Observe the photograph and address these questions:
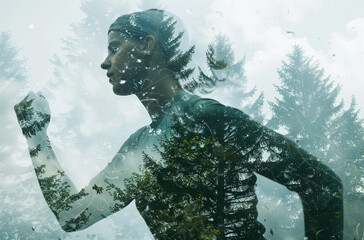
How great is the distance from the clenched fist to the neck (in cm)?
96

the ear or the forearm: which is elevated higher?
the ear

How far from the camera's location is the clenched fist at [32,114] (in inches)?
74.9

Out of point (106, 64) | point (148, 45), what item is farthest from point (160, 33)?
point (106, 64)

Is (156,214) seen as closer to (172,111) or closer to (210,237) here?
(210,237)

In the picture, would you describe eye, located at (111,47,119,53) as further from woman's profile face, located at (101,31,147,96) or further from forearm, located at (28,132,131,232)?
forearm, located at (28,132,131,232)

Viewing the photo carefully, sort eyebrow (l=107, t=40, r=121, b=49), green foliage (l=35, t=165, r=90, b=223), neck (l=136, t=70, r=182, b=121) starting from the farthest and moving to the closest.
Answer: eyebrow (l=107, t=40, r=121, b=49) < neck (l=136, t=70, r=182, b=121) < green foliage (l=35, t=165, r=90, b=223)

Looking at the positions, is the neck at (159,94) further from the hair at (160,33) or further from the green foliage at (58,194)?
the green foliage at (58,194)

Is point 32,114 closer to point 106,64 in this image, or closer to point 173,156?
point 106,64

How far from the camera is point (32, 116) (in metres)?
1.97

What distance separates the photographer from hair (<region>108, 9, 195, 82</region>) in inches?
104

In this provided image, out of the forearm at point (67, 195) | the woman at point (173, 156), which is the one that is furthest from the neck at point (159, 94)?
the forearm at point (67, 195)

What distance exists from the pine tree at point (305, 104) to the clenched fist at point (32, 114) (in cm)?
1945

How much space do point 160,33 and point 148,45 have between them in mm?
267

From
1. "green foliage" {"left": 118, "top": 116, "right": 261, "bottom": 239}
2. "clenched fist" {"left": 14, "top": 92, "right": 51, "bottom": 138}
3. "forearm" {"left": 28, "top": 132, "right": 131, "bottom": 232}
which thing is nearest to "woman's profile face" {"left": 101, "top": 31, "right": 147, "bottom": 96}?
"clenched fist" {"left": 14, "top": 92, "right": 51, "bottom": 138}
